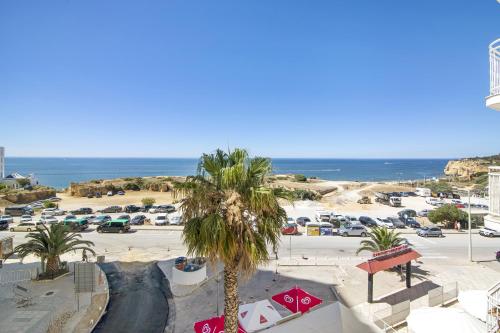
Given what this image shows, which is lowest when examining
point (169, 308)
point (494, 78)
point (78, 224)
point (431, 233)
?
point (169, 308)

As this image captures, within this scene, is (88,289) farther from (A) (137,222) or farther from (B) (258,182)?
(A) (137,222)

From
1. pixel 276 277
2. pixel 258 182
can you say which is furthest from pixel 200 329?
pixel 276 277

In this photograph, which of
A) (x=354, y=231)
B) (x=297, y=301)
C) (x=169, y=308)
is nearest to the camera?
(x=297, y=301)

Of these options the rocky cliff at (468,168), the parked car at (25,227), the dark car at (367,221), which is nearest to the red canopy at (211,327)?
the dark car at (367,221)

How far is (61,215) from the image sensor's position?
44.3 meters

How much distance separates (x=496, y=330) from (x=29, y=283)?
24583 mm

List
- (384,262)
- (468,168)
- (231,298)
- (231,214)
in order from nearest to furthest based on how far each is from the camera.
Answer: (231,214) < (231,298) < (384,262) < (468,168)

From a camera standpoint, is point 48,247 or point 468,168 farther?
point 468,168

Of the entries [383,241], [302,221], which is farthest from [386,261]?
[302,221]

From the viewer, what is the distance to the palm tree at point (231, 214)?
27.3 ft

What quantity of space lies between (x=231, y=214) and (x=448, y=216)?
38.1 meters

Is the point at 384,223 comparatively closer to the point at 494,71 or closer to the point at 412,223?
the point at 412,223

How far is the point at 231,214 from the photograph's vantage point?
814 centimetres

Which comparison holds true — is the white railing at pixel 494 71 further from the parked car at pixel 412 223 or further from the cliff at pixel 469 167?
the cliff at pixel 469 167
